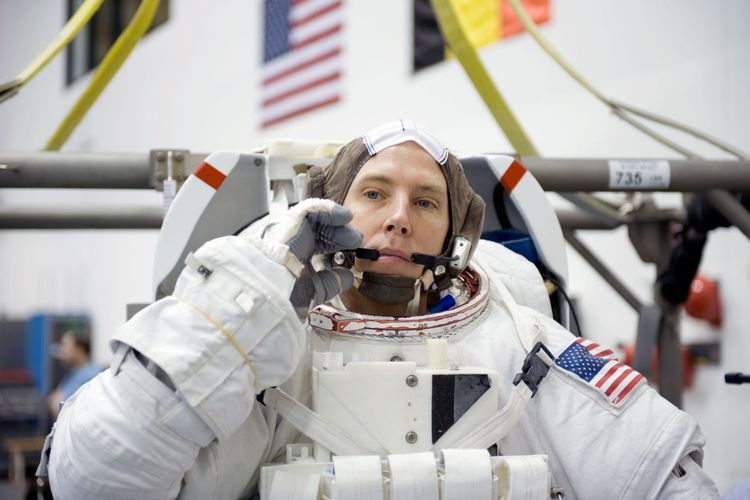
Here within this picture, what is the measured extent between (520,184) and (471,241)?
246 millimetres

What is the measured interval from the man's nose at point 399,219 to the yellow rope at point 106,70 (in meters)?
1.13

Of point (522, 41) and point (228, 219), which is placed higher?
point (522, 41)

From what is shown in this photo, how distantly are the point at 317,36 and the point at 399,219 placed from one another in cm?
425

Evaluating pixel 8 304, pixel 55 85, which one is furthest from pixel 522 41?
pixel 8 304

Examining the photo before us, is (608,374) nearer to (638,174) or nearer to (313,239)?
(313,239)

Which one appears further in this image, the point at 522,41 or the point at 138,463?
the point at 522,41

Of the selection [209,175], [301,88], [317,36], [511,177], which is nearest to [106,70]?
[209,175]

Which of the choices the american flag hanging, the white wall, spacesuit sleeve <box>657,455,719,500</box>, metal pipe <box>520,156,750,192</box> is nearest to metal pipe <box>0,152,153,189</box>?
metal pipe <box>520,156,750,192</box>

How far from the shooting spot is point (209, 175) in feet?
4.85

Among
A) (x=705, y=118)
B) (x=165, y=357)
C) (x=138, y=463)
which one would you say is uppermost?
(x=705, y=118)

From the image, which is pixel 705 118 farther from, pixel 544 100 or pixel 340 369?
pixel 340 369

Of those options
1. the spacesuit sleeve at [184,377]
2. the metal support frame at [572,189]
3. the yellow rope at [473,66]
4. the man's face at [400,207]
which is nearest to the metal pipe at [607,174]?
the metal support frame at [572,189]

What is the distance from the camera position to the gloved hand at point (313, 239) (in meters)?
1.04

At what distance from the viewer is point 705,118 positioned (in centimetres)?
335
